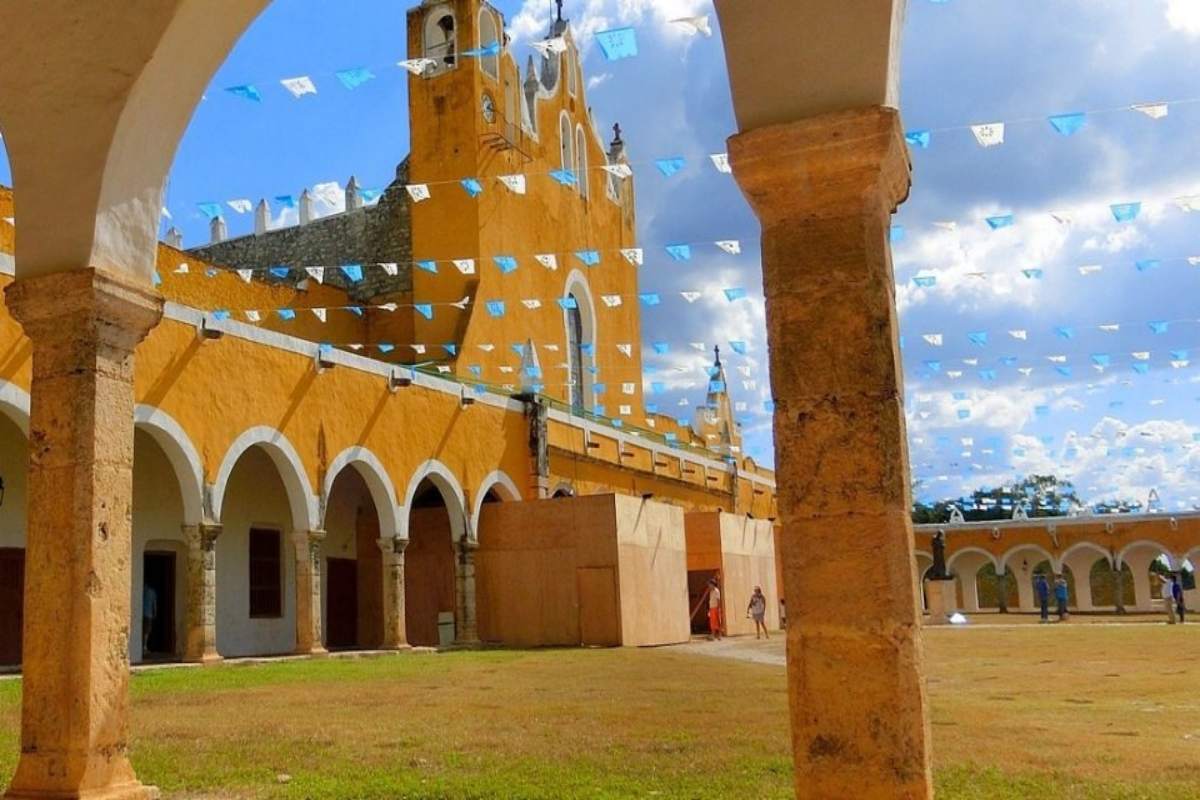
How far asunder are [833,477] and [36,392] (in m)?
3.36

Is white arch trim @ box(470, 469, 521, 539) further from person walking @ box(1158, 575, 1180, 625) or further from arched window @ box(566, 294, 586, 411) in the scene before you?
person walking @ box(1158, 575, 1180, 625)

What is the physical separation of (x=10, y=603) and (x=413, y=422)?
6.18 metres

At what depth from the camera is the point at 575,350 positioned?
2736 centimetres

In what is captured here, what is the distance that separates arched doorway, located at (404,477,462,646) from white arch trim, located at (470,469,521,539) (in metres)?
0.41

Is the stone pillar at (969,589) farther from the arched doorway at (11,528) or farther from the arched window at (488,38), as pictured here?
the arched doorway at (11,528)

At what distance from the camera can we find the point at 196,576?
13.8 m

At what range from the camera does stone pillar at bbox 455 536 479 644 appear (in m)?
18.4

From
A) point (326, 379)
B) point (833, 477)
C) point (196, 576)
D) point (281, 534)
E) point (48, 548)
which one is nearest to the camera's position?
point (833, 477)

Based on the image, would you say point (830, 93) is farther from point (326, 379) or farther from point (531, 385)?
point (531, 385)

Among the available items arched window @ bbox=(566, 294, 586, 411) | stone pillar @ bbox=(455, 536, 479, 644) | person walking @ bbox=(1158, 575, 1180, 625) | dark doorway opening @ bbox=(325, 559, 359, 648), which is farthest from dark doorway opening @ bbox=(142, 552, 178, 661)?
person walking @ bbox=(1158, 575, 1180, 625)

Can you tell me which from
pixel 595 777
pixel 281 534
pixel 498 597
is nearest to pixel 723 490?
pixel 498 597

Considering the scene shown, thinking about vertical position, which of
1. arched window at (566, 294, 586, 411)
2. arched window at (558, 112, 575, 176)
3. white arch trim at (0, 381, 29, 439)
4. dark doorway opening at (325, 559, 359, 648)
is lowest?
dark doorway opening at (325, 559, 359, 648)

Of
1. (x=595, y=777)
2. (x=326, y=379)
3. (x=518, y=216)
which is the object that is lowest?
(x=595, y=777)

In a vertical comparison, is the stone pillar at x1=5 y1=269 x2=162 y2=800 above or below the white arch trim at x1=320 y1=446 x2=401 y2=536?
below
